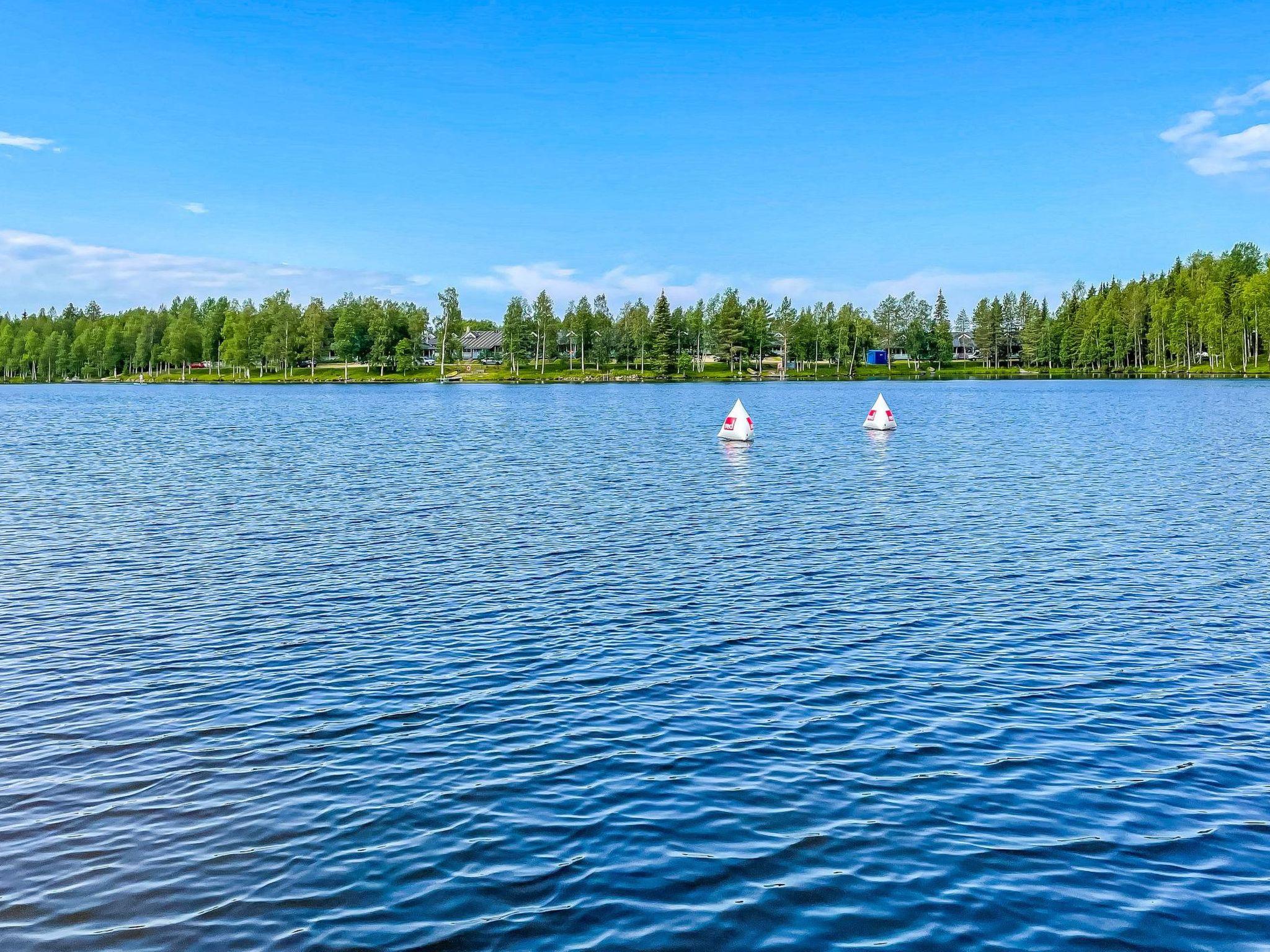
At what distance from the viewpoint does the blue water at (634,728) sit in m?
11.0

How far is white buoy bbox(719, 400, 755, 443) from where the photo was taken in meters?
74.7

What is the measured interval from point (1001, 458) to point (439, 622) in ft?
161

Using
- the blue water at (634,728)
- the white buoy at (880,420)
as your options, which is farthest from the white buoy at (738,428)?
the blue water at (634,728)

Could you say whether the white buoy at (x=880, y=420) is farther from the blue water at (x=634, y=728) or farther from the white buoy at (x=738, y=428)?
the blue water at (x=634, y=728)

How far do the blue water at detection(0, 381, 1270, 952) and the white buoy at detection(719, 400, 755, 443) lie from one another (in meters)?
33.6

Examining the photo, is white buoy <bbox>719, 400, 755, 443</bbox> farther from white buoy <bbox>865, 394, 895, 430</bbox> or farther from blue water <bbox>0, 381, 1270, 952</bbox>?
blue water <bbox>0, 381, 1270, 952</bbox>

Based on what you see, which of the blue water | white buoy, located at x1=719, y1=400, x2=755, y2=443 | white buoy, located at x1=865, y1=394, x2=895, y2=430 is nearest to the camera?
the blue water

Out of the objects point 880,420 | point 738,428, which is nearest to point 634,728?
point 738,428

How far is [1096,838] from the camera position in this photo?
12.6 m

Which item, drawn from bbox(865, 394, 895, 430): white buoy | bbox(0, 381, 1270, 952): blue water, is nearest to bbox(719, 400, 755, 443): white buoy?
bbox(865, 394, 895, 430): white buoy

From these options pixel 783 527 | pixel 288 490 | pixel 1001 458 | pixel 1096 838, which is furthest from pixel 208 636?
pixel 1001 458

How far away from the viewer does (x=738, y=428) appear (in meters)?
74.9

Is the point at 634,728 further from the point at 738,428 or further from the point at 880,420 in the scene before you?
the point at 880,420

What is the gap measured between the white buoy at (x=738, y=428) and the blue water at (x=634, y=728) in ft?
110
